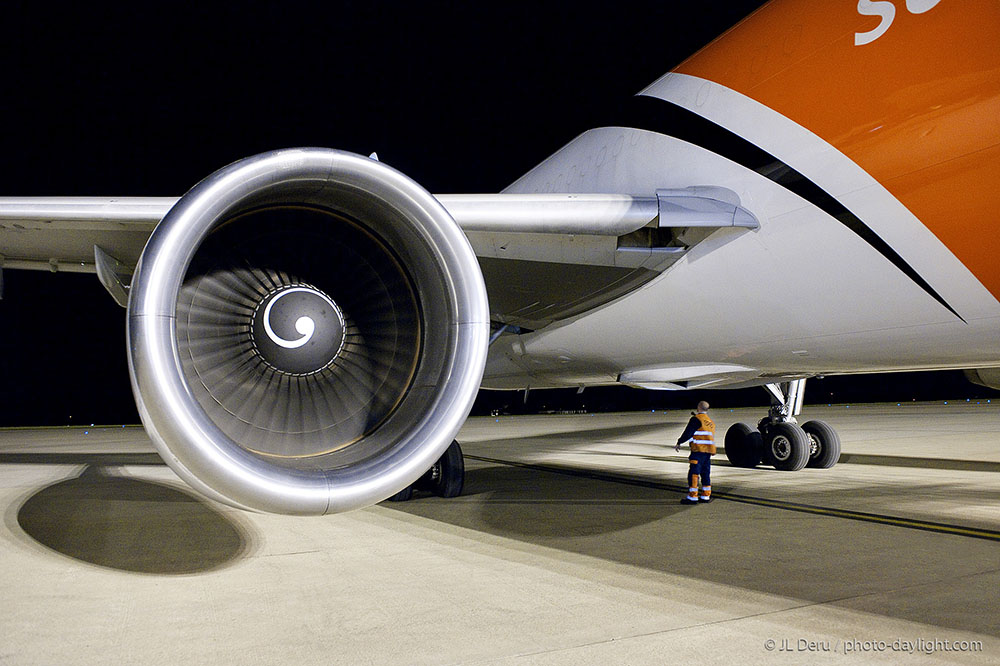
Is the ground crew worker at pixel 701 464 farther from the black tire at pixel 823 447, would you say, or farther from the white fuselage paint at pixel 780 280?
the black tire at pixel 823 447

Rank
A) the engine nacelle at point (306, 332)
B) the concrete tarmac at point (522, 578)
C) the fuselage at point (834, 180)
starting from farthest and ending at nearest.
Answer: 1. the fuselage at point (834, 180)
2. the concrete tarmac at point (522, 578)
3. the engine nacelle at point (306, 332)

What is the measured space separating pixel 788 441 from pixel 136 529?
7.11 metres

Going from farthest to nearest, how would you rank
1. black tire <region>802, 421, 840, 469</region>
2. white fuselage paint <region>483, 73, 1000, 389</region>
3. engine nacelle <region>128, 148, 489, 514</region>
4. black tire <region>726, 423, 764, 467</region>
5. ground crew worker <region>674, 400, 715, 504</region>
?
black tire <region>726, 423, 764, 467</region>
black tire <region>802, 421, 840, 469</region>
ground crew worker <region>674, 400, 715, 504</region>
white fuselage paint <region>483, 73, 1000, 389</region>
engine nacelle <region>128, 148, 489, 514</region>

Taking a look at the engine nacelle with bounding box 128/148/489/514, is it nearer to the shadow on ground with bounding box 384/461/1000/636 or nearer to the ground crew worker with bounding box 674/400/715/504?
the shadow on ground with bounding box 384/461/1000/636

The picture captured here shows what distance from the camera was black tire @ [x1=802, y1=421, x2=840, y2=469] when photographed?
903cm

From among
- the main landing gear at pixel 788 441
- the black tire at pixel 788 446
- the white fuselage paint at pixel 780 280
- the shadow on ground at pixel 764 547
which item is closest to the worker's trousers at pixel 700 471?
the shadow on ground at pixel 764 547

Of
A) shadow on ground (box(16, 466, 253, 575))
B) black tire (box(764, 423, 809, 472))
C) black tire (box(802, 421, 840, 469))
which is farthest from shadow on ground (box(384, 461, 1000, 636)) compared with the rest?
black tire (box(802, 421, 840, 469))

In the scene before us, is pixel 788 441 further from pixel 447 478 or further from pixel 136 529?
pixel 136 529

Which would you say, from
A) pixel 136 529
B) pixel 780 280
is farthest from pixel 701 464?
pixel 136 529

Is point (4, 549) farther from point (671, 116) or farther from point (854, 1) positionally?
point (854, 1)

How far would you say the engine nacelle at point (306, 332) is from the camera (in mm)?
2602

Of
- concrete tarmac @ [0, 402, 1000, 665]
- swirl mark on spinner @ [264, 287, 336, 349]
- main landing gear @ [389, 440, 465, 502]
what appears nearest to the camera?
concrete tarmac @ [0, 402, 1000, 665]

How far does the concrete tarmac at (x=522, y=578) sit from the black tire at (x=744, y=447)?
2056 millimetres

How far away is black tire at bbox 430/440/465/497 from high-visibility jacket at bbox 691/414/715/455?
2.11 metres
